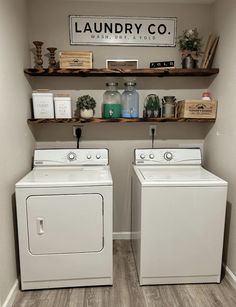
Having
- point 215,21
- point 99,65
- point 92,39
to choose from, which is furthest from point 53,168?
point 215,21

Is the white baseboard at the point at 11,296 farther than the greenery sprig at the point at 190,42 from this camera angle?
No

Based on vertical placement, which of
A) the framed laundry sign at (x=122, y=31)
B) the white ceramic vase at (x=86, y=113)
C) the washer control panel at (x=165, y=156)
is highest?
the framed laundry sign at (x=122, y=31)

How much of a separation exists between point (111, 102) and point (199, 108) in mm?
785

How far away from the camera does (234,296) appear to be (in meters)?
2.01

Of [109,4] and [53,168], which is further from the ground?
[109,4]

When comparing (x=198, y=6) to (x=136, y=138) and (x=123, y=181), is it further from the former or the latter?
(x=123, y=181)

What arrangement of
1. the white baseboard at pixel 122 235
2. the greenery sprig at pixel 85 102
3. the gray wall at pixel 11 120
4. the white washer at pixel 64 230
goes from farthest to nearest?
the white baseboard at pixel 122 235, the greenery sprig at pixel 85 102, the white washer at pixel 64 230, the gray wall at pixel 11 120

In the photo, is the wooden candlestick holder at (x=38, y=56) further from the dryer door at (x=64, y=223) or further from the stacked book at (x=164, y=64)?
the dryer door at (x=64, y=223)

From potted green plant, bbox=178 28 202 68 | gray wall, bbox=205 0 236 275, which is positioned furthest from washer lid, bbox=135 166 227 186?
potted green plant, bbox=178 28 202 68

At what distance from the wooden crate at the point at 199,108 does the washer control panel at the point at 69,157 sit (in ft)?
2.71

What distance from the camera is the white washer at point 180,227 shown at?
6.48ft

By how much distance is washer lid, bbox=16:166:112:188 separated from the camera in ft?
6.33

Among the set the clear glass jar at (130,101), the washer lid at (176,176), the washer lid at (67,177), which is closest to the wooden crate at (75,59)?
the clear glass jar at (130,101)

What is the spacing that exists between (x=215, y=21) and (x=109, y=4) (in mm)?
965
